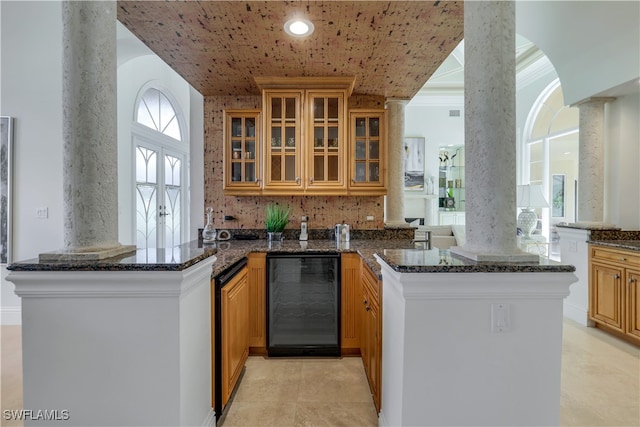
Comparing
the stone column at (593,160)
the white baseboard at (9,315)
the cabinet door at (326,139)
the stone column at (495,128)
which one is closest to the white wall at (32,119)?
the white baseboard at (9,315)

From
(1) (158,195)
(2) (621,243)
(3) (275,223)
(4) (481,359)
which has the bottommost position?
(4) (481,359)

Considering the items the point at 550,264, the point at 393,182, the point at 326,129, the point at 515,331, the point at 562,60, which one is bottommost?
the point at 515,331

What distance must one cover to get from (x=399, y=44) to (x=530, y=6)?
2119 millimetres

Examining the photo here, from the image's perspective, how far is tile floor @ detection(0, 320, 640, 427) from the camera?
1.88 metres

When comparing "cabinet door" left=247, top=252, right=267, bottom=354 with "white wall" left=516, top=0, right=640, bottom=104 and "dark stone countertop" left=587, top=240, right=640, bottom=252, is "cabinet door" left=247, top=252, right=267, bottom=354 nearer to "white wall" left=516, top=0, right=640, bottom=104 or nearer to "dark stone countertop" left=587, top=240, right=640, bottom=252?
"dark stone countertop" left=587, top=240, right=640, bottom=252

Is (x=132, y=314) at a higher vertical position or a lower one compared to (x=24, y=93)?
lower

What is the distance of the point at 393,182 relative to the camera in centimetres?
362

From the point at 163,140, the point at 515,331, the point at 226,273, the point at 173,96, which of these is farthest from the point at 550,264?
the point at 173,96

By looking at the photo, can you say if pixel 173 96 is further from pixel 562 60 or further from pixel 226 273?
pixel 562 60

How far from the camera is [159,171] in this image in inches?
195

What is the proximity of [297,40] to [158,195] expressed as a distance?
366 cm

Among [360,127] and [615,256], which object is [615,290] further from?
[360,127]

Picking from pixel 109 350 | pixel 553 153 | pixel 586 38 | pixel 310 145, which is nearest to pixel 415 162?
pixel 553 153

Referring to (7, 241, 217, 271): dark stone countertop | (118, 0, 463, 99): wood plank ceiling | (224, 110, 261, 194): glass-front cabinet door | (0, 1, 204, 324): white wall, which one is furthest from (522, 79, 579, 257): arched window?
(0, 1, 204, 324): white wall
